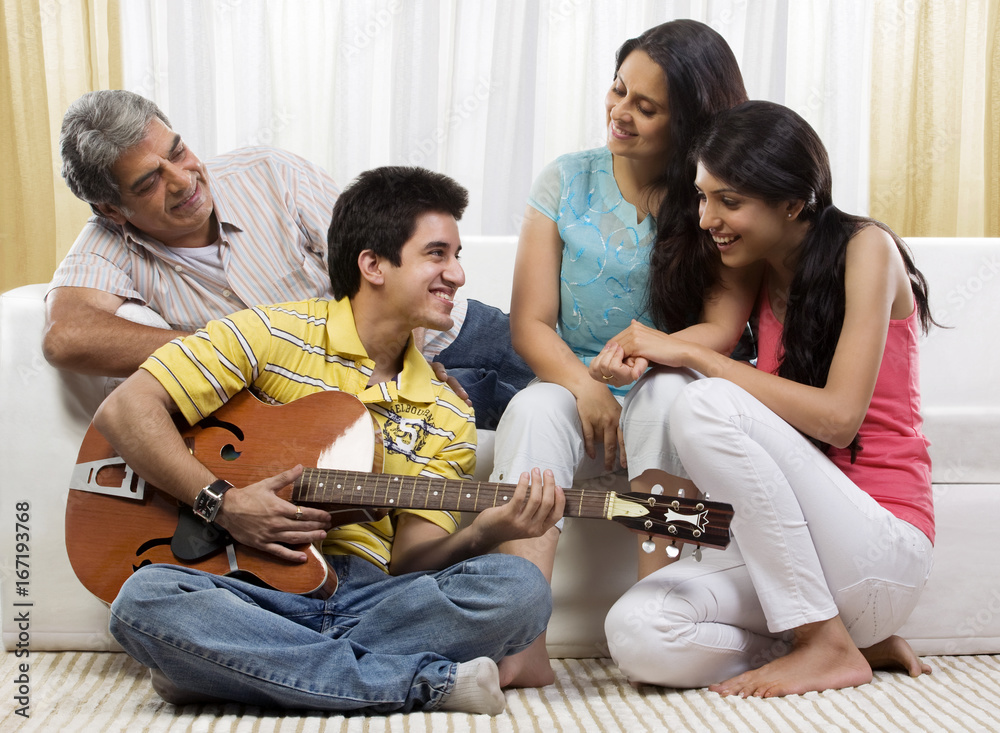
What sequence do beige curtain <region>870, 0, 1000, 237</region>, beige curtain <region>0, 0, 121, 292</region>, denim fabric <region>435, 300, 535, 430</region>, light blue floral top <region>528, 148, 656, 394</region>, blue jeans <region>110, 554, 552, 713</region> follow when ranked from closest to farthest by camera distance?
blue jeans <region>110, 554, 552, 713</region> → light blue floral top <region>528, 148, 656, 394</region> → denim fabric <region>435, 300, 535, 430</region> → beige curtain <region>0, 0, 121, 292</region> → beige curtain <region>870, 0, 1000, 237</region>

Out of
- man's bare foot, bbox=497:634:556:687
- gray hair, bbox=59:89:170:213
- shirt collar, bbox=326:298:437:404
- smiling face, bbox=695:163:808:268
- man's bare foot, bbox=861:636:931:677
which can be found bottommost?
man's bare foot, bbox=861:636:931:677

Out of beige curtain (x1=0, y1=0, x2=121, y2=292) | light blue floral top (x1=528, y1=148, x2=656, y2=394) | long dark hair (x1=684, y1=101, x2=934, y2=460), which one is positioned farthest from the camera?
beige curtain (x1=0, y1=0, x2=121, y2=292)

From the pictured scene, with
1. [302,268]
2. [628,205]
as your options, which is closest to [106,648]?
[302,268]

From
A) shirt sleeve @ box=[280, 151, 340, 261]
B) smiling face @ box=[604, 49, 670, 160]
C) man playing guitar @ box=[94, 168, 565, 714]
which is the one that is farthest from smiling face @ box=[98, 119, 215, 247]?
smiling face @ box=[604, 49, 670, 160]

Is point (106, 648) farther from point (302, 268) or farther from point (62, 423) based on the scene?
point (302, 268)

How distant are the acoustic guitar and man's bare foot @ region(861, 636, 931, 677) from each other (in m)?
0.57

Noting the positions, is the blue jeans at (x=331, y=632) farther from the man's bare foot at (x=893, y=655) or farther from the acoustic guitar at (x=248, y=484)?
the man's bare foot at (x=893, y=655)

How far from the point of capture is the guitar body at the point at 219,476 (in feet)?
4.13

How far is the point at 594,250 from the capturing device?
1.56 metres

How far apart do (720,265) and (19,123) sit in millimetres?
2036

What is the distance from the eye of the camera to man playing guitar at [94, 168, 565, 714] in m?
1.13

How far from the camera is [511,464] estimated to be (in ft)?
4.41

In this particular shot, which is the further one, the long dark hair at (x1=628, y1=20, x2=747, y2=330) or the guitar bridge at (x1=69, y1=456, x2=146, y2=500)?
the long dark hair at (x1=628, y1=20, x2=747, y2=330)

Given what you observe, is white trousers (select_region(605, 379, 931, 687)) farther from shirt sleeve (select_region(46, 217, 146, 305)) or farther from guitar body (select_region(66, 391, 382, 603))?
shirt sleeve (select_region(46, 217, 146, 305))
